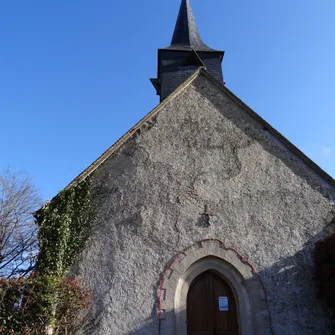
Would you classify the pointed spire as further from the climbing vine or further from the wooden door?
the wooden door

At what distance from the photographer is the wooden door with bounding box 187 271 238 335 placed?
17.9 feet

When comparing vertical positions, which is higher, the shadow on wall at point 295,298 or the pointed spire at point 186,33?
the pointed spire at point 186,33

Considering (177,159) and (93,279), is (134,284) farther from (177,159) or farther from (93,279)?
(177,159)

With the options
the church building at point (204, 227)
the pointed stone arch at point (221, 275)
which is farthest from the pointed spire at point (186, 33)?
the pointed stone arch at point (221, 275)

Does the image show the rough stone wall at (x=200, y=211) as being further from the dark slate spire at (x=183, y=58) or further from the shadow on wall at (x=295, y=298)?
the dark slate spire at (x=183, y=58)

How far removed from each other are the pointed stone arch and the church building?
0.02 m

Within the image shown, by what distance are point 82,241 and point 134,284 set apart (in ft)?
4.29

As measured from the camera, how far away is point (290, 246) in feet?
19.2

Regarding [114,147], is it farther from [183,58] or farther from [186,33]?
[186,33]

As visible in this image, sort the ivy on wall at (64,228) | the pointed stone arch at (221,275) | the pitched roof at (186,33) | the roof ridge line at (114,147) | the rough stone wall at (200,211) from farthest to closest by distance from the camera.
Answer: the pitched roof at (186,33), the roof ridge line at (114,147), the ivy on wall at (64,228), the rough stone wall at (200,211), the pointed stone arch at (221,275)

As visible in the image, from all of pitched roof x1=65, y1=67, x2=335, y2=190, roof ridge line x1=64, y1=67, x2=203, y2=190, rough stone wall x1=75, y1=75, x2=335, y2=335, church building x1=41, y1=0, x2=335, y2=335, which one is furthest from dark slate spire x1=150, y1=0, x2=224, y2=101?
church building x1=41, y1=0, x2=335, y2=335

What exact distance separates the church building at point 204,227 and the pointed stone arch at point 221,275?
2 cm

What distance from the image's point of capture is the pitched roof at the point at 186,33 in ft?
51.0

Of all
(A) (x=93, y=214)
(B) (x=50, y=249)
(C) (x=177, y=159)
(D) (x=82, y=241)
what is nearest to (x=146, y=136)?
(C) (x=177, y=159)
